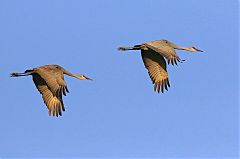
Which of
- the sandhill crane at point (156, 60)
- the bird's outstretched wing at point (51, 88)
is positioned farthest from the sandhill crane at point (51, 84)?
the sandhill crane at point (156, 60)

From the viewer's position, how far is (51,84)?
3231cm

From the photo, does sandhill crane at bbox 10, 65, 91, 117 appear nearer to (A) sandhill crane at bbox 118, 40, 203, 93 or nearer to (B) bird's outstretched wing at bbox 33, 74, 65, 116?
(B) bird's outstretched wing at bbox 33, 74, 65, 116

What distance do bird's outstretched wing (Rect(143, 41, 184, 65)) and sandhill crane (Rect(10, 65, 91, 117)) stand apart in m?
2.66

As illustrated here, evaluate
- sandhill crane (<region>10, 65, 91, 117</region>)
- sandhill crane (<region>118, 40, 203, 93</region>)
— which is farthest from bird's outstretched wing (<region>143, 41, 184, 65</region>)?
sandhill crane (<region>10, 65, 91, 117</region>)

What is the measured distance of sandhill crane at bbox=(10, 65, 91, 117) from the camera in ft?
106

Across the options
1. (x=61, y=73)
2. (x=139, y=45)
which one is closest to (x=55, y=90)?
(x=61, y=73)

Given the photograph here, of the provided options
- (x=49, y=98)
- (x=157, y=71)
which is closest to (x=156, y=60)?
(x=157, y=71)

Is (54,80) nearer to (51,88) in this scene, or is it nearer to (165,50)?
(51,88)

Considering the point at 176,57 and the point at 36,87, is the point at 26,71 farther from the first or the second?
the point at 176,57

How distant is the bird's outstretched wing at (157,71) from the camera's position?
3491cm

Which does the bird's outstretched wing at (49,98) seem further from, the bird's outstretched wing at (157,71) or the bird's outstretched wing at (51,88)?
the bird's outstretched wing at (157,71)

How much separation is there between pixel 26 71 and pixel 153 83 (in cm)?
420

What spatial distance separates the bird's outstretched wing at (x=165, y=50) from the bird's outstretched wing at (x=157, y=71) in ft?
2.31

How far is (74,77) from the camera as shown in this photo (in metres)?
34.8
